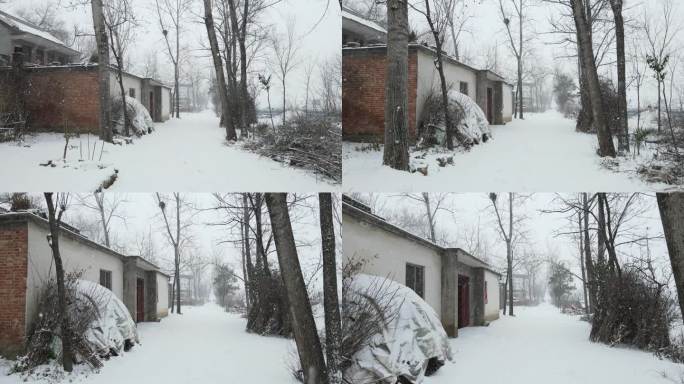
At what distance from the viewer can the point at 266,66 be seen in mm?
3422

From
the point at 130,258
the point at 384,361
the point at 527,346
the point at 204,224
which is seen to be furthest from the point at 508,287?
the point at 130,258

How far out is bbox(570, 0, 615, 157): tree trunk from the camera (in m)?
3.30

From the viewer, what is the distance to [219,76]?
11.2ft

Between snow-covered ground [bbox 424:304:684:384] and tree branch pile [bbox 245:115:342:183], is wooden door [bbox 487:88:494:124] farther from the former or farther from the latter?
snow-covered ground [bbox 424:304:684:384]

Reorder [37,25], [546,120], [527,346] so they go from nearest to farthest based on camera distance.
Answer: [37,25]
[546,120]
[527,346]

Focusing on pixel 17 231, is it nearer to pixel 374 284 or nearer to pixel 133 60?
pixel 133 60

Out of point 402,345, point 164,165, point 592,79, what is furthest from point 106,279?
point 592,79

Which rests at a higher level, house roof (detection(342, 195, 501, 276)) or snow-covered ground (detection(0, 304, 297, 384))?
house roof (detection(342, 195, 501, 276))

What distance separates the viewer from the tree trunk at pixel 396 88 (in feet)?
10.7

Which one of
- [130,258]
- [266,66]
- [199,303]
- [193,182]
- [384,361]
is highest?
[266,66]

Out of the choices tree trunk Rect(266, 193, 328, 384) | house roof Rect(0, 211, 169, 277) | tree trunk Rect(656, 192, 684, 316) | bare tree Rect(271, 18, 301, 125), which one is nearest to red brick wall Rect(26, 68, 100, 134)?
house roof Rect(0, 211, 169, 277)

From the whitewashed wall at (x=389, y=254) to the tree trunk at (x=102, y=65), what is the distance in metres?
1.50

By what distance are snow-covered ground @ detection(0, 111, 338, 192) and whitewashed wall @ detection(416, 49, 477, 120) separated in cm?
74

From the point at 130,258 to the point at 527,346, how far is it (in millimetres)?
2543
